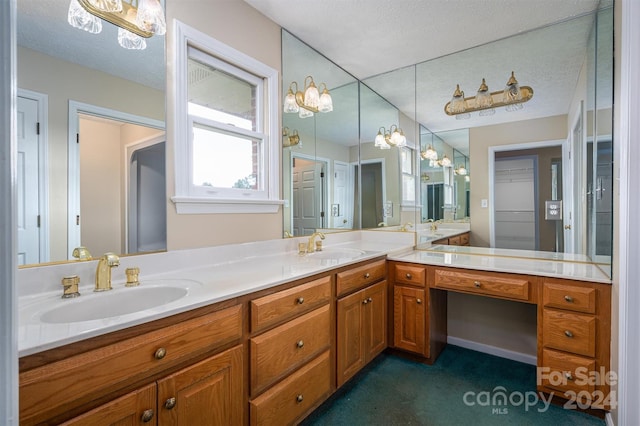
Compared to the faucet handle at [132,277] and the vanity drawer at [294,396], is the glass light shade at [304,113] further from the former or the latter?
the vanity drawer at [294,396]

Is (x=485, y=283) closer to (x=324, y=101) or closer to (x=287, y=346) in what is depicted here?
(x=287, y=346)

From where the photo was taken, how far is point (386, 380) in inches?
77.1

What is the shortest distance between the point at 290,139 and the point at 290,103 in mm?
266

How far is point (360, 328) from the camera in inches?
75.0

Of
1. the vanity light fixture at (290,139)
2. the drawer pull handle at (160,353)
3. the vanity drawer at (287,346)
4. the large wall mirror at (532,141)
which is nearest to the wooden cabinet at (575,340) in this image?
the large wall mirror at (532,141)

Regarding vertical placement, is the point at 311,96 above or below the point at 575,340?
above

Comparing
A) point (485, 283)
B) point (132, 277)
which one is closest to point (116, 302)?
point (132, 277)

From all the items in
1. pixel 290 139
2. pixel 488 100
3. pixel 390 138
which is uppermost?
pixel 488 100

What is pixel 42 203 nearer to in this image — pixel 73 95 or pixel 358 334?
pixel 73 95

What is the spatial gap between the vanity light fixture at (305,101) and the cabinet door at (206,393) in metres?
1.72

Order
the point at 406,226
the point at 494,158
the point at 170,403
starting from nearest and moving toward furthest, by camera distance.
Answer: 1. the point at 170,403
2. the point at 494,158
3. the point at 406,226

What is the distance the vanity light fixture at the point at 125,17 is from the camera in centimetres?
120

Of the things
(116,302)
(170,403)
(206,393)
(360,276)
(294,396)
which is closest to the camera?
(170,403)

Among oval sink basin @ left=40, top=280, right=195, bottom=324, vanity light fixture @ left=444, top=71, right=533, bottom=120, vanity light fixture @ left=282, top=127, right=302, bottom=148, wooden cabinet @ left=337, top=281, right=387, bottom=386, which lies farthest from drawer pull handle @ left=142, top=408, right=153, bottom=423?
vanity light fixture @ left=444, top=71, right=533, bottom=120
